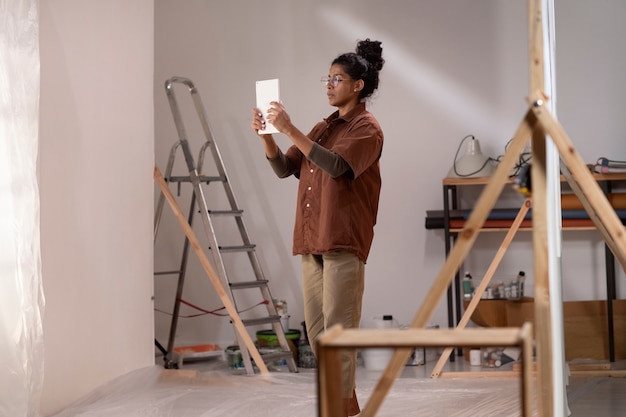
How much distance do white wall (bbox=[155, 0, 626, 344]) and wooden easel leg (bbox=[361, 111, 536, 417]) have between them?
3.87 metres

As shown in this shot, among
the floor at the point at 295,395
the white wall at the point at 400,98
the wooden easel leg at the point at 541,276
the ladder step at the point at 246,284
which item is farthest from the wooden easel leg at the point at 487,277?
the wooden easel leg at the point at 541,276

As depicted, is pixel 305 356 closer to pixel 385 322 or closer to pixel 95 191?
pixel 385 322

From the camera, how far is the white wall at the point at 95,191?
392 cm

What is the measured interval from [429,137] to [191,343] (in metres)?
2.22

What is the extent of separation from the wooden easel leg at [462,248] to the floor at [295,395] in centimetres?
184

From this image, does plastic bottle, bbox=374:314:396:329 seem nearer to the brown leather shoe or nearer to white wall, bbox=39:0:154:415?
white wall, bbox=39:0:154:415

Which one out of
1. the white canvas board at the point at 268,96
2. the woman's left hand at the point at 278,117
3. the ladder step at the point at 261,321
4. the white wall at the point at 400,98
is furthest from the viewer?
the white wall at the point at 400,98

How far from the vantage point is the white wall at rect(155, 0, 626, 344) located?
581 cm

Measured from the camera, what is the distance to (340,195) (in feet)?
10.4

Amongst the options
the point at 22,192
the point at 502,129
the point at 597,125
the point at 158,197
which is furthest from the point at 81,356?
the point at 597,125

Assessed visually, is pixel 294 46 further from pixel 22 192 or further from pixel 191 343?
pixel 22 192

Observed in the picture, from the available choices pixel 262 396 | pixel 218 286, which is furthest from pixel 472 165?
pixel 262 396

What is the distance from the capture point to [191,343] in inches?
244

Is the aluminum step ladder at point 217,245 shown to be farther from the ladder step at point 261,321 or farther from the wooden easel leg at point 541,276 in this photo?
the wooden easel leg at point 541,276
